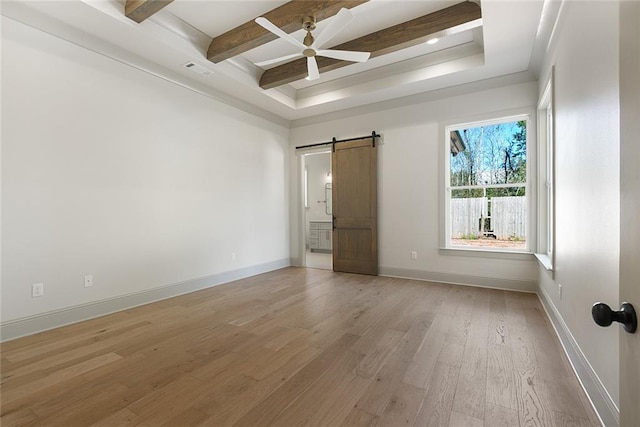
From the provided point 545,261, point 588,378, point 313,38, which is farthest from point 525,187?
point 313,38

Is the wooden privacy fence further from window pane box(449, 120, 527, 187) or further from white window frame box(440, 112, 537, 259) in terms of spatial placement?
window pane box(449, 120, 527, 187)

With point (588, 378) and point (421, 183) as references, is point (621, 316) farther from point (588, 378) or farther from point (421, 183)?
point (421, 183)

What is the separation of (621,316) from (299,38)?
421 cm

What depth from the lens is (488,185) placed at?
438 centimetres

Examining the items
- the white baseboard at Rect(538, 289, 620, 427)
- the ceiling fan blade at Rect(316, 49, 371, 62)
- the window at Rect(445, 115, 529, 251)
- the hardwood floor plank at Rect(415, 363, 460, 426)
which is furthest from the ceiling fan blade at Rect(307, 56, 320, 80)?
the white baseboard at Rect(538, 289, 620, 427)

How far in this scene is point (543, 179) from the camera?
3834 mm

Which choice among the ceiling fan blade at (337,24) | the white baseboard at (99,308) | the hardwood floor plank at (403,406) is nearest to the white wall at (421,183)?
the ceiling fan blade at (337,24)

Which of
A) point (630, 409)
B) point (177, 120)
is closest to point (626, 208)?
point (630, 409)

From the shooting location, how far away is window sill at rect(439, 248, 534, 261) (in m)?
4.03

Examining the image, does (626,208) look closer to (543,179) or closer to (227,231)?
(543,179)

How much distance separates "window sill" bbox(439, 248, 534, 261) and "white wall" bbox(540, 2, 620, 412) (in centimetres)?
143

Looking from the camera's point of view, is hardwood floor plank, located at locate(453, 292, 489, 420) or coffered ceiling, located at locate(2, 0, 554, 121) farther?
coffered ceiling, located at locate(2, 0, 554, 121)

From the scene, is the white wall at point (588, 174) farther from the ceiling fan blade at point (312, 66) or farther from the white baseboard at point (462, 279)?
the ceiling fan blade at point (312, 66)

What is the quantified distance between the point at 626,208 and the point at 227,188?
4718mm
